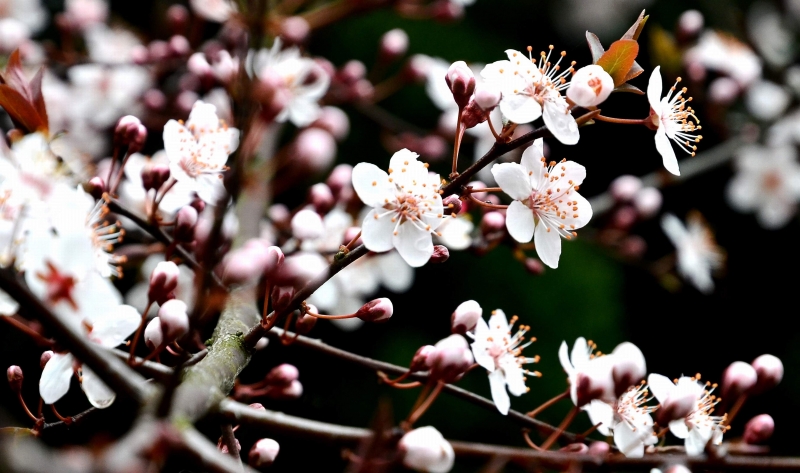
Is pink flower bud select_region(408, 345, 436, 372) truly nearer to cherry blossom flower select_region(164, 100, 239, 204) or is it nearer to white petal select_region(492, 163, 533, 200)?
white petal select_region(492, 163, 533, 200)

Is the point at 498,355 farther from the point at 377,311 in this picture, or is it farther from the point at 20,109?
the point at 20,109

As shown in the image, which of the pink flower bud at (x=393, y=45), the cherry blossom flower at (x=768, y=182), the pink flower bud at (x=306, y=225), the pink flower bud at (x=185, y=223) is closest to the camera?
the pink flower bud at (x=185, y=223)

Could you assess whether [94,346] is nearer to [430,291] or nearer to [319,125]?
[319,125]

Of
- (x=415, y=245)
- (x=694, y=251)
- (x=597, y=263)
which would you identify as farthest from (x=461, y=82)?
(x=597, y=263)

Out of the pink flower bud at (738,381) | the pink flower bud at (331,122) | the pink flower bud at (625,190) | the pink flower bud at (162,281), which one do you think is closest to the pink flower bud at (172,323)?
the pink flower bud at (162,281)

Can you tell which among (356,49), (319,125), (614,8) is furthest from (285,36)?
(614,8)

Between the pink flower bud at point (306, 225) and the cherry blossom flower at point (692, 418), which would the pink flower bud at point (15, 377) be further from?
the cherry blossom flower at point (692, 418)
